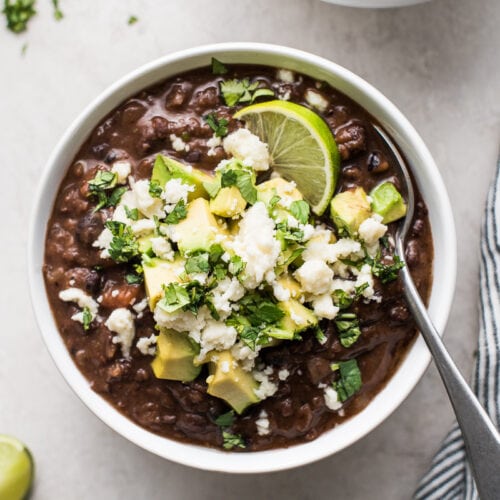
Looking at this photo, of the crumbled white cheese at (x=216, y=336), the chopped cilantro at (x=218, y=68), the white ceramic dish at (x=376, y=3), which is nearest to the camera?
the crumbled white cheese at (x=216, y=336)

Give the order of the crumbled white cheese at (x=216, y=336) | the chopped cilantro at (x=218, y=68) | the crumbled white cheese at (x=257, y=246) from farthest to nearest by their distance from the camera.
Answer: the chopped cilantro at (x=218, y=68)
the crumbled white cheese at (x=216, y=336)
the crumbled white cheese at (x=257, y=246)

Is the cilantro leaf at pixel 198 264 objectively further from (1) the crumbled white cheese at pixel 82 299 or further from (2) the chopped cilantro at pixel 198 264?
(1) the crumbled white cheese at pixel 82 299

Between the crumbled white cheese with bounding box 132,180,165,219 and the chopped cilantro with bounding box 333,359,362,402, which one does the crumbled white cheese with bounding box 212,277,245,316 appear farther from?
the chopped cilantro with bounding box 333,359,362,402

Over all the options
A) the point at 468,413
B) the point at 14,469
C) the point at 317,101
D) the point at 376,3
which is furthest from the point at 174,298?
the point at 376,3

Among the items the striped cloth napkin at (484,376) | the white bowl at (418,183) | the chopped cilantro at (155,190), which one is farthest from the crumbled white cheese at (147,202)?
the striped cloth napkin at (484,376)

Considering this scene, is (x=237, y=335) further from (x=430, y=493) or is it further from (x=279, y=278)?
(x=430, y=493)

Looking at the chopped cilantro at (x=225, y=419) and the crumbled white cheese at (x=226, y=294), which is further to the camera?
the chopped cilantro at (x=225, y=419)

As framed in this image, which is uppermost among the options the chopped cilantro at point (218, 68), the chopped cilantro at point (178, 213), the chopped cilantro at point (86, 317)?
the chopped cilantro at point (218, 68)

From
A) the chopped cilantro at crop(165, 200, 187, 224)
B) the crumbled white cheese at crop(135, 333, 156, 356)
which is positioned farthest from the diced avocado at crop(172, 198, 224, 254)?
the crumbled white cheese at crop(135, 333, 156, 356)
